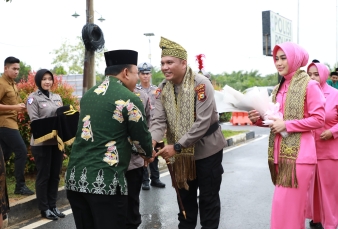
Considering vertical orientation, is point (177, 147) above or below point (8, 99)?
below

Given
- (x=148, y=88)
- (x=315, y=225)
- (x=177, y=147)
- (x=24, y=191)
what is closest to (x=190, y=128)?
(x=177, y=147)

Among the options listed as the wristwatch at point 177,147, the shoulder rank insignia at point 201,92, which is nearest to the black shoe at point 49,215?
the wristwatch at point 177,147

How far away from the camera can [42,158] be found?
5.94 m

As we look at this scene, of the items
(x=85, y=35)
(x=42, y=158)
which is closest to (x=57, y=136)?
(x=42, y=158)

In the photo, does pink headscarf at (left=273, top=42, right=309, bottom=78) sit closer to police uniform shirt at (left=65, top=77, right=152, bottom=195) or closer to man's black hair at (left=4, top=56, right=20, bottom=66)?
police uniform shirt at (left=65, top=77, right=152, bottom=195)

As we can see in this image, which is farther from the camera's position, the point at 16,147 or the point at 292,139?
the point at 16,147

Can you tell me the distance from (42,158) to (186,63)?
2382 mm

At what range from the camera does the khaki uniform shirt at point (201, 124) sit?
14.5 ft

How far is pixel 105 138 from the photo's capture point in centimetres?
339

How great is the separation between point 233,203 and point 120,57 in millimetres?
3688

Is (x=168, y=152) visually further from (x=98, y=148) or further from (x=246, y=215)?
(x=246, y=215)

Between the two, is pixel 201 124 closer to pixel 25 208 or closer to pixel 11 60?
pixel 25 208

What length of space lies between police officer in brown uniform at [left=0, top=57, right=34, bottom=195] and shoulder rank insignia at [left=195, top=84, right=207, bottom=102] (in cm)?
302

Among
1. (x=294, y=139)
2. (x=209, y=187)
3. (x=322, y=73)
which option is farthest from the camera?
(x=322, y=73)
